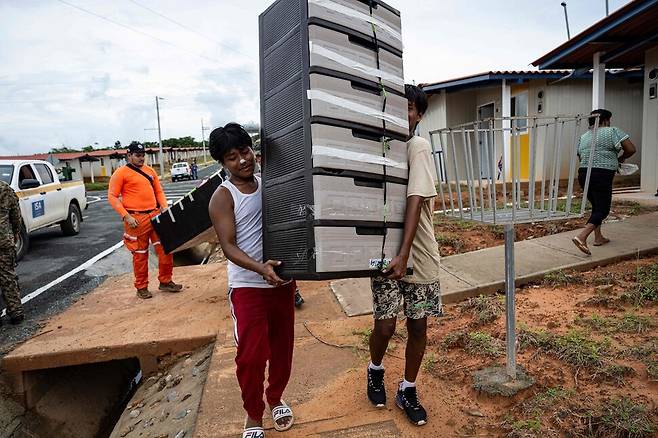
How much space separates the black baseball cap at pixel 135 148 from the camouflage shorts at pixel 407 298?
3705 millimetres

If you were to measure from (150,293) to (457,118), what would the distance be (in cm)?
1054

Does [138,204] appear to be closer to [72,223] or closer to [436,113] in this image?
[72,223]

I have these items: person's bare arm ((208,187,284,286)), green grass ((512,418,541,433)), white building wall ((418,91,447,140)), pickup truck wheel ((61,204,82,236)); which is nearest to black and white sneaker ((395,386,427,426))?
green grass ((512,418,541,433))

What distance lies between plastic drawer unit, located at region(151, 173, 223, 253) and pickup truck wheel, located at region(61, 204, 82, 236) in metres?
6.20

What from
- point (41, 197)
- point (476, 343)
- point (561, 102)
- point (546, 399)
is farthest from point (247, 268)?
point (561, 102)

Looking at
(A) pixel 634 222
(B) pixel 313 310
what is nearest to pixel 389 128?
(B) pixel 313 310

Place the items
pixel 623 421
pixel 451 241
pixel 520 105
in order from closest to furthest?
pixel 623 421, pixel 451 241, pixel 520 105

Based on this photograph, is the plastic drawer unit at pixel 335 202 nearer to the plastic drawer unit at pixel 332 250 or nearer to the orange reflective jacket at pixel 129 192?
the plastic drawer unit at pixel 332 250

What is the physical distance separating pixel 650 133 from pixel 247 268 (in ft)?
31.1

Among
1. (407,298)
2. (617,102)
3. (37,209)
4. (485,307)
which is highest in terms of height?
(617,102)

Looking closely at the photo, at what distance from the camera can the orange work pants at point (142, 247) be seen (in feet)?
16.3

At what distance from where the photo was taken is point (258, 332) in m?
2.25

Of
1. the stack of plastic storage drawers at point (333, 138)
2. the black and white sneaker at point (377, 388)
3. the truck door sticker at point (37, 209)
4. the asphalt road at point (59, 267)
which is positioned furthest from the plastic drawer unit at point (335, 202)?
the truck door sticker at point (37, 209)

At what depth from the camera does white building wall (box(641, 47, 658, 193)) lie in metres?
8.52
